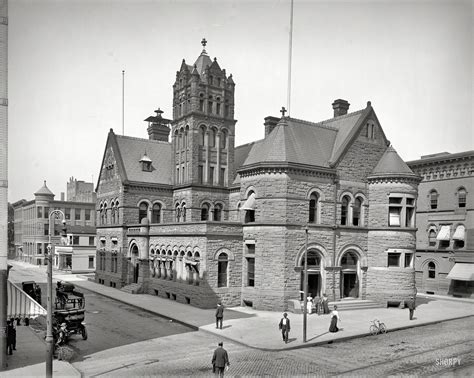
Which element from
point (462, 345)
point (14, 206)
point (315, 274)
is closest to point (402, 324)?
point (462, 345)

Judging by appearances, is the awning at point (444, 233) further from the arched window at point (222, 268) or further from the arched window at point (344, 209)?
the arched window at point (222, 268)

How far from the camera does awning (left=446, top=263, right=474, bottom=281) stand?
37.5 meters

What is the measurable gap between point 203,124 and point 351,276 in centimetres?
1811

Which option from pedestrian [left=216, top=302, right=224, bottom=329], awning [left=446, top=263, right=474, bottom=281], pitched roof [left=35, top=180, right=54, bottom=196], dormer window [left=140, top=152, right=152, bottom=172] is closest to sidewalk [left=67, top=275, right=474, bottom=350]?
pedestrian [left=216, top=302, right=224, bottom=329]

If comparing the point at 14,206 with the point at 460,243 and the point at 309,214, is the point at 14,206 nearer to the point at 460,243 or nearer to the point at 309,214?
the point at 309,214

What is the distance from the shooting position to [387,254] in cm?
3216

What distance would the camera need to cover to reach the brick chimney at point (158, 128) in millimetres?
49844

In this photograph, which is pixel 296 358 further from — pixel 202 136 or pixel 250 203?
pixel 202 136

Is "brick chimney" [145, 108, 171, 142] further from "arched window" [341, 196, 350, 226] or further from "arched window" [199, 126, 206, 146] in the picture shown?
"arched window" [341, 196, 350, 226]

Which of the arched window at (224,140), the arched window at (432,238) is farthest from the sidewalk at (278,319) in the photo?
the arched window at (224,140)

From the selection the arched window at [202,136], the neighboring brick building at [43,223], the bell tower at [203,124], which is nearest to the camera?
the bell tower at [203,124]

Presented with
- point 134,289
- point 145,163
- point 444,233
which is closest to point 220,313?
point 134,289

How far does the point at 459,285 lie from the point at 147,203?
2920 cm

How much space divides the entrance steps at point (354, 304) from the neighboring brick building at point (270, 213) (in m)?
0.66
